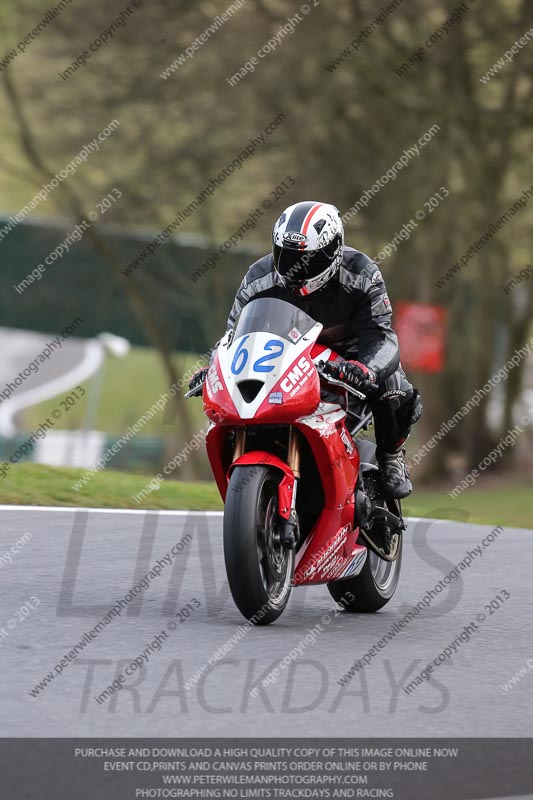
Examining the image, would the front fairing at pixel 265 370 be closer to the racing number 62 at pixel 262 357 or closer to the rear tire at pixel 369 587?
the racing number 62 at pixel 262 357

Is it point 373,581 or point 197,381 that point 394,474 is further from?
point 197,381

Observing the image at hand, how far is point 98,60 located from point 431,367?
837 cm

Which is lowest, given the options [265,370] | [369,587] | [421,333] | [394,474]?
[421,333]

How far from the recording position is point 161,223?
3012 centimetres

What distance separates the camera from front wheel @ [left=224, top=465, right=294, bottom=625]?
6.66 m

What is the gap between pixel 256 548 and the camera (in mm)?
6676

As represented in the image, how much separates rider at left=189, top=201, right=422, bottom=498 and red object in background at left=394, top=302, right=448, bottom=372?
20.1 m

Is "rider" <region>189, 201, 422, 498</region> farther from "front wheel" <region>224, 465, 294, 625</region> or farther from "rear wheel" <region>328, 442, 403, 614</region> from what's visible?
"front wheel" <region>224, 465, 294, 625</region>

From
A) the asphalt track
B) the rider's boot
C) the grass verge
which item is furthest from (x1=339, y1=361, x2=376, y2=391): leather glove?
the grass verge

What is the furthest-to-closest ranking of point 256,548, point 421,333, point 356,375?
point 421,333, point 356,375, point 256,548

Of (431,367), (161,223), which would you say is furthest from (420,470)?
(161,223)

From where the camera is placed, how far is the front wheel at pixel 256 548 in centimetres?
666

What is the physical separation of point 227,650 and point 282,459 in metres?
1.08

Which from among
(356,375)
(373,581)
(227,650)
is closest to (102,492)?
(373,581)
